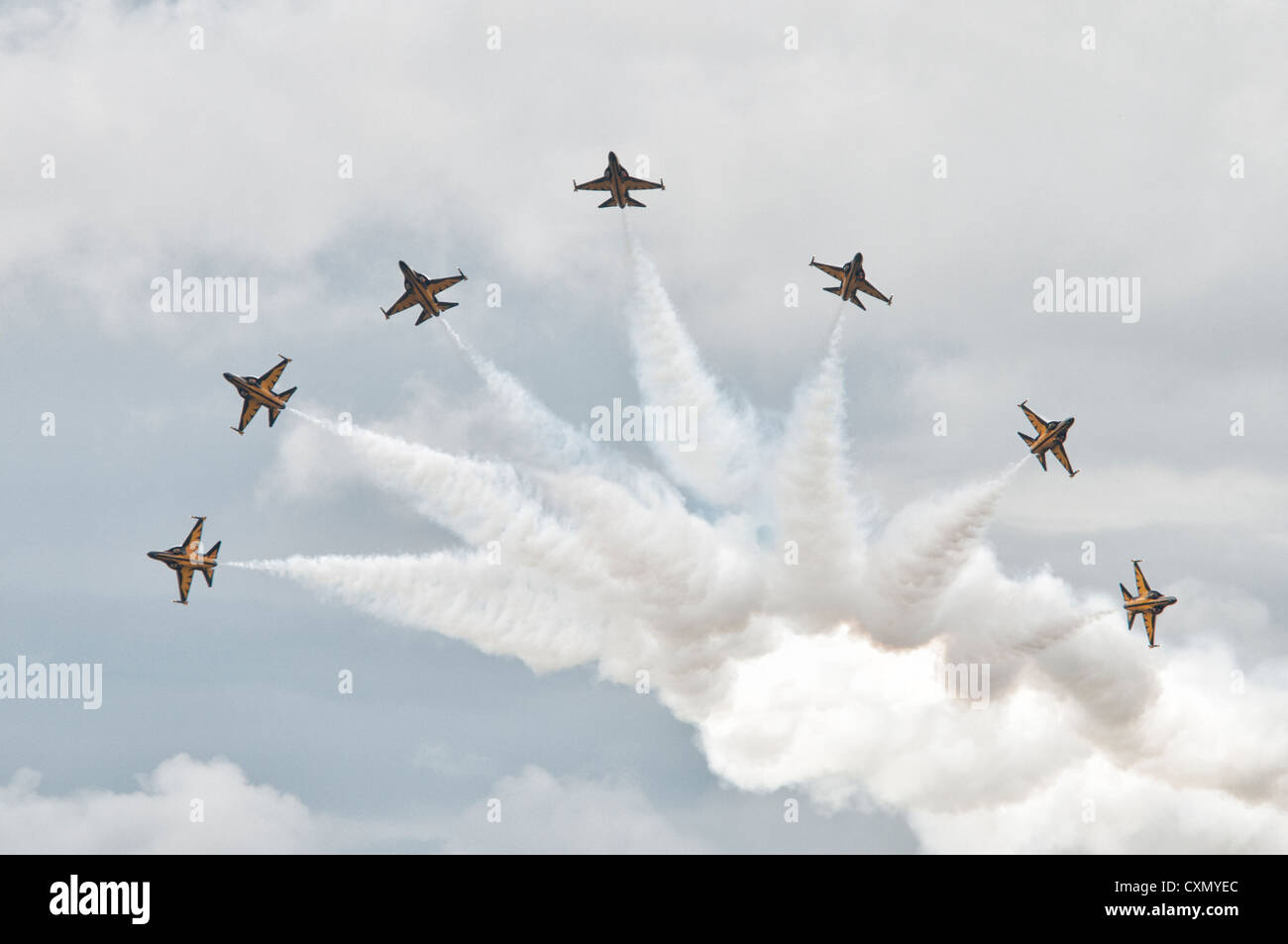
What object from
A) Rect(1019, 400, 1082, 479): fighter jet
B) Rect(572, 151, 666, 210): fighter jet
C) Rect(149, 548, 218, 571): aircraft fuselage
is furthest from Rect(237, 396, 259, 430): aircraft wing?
Rect(1019, 400, 1082, 479): fighter jet

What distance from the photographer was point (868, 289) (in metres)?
105

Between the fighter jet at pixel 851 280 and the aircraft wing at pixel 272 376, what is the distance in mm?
39870

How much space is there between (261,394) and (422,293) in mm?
14574

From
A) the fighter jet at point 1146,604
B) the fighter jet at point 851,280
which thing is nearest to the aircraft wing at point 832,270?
the fighter jet at point 851,280

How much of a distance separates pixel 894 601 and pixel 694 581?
1477 centimetres

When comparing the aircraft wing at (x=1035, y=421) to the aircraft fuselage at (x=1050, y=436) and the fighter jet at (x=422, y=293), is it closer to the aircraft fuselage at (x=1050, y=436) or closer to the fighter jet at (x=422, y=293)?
the aircraft fuselage at (x=1050, y=436)

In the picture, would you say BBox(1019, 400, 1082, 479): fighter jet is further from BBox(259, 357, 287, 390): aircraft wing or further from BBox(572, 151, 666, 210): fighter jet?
BBox(259, 357, 287, 390): aircraft wing

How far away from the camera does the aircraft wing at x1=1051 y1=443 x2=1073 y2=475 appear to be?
105 metres

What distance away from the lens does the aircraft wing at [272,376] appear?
4166 inches

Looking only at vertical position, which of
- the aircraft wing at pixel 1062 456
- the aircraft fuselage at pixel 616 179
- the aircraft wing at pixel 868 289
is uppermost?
the aircraft fuselage at pixel 616 179

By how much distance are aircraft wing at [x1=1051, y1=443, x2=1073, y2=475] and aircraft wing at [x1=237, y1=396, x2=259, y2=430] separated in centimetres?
5870

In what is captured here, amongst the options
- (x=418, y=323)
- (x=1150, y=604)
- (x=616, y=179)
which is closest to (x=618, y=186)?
(x=616, y=179)

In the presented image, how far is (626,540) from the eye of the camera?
104 meters
